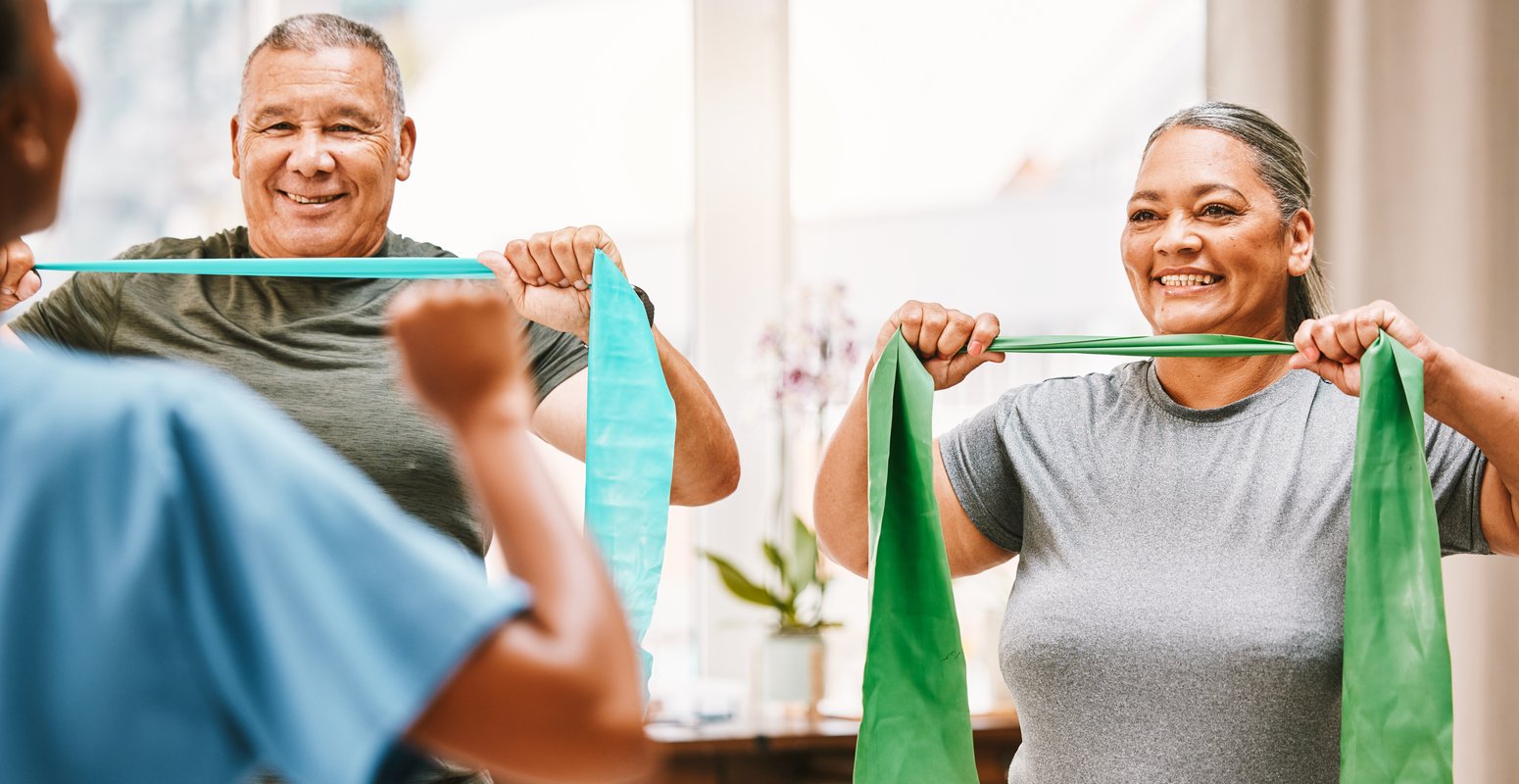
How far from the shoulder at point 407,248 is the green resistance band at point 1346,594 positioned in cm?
58

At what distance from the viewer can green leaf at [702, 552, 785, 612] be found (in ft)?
9.97

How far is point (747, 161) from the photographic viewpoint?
3506 millimetres

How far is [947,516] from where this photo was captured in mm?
1759

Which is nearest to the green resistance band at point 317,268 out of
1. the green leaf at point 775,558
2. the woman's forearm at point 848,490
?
the woman's forearm at point 848,490

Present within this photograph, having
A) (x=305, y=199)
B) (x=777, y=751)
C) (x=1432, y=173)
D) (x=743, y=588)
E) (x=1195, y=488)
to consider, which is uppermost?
(x=1432, y=173)

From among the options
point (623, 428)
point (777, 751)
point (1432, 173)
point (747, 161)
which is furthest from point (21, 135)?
point (747, 161)

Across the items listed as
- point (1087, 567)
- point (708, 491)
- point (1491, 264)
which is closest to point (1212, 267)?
point (1087, 567)

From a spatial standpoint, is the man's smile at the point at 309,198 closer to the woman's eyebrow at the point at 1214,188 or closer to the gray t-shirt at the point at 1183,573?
the gray t-shirt at the point at 1183,573

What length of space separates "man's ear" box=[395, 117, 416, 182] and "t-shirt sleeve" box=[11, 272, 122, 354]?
0.37 metres

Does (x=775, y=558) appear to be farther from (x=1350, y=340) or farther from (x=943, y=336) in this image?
(x=1350, y=340)

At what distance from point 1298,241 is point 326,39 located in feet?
4.01

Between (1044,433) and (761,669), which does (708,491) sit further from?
(761,669)

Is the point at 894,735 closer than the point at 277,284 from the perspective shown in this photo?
Yes

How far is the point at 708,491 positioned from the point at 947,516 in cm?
31
